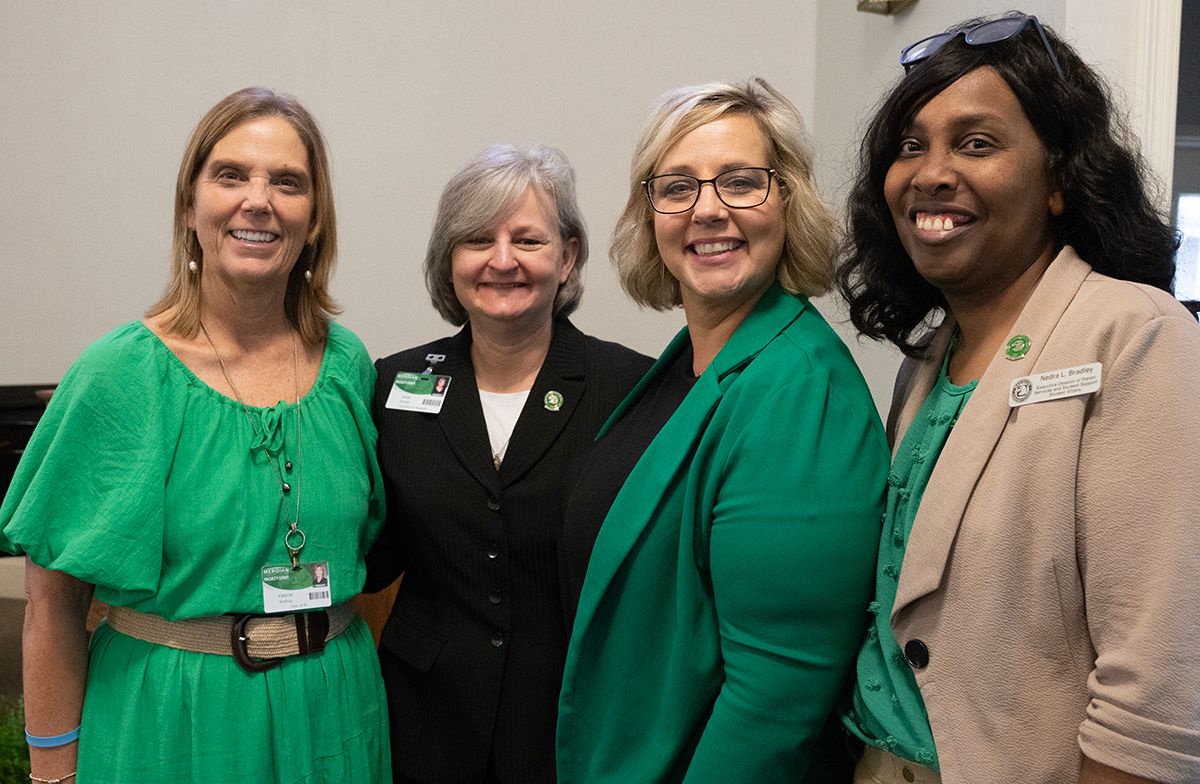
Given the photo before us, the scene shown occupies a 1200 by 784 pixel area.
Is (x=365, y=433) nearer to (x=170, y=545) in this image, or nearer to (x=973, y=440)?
(x=170, y=545)

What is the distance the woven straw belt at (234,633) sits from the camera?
5.73 ft

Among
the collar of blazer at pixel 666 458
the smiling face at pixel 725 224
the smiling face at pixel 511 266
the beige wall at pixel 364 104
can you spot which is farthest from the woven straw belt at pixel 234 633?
the beige wall at pixel 364 104

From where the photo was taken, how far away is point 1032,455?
1199 millimetres

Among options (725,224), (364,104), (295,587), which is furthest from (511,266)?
(364,104)

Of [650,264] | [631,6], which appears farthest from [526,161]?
[631,6]

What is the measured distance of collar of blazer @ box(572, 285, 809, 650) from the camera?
1.54 meters

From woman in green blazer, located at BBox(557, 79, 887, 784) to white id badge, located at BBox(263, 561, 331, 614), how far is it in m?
0.46

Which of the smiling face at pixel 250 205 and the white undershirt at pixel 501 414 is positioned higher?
the smiling face at pixel 250 205

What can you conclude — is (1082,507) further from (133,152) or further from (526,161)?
(133,152)

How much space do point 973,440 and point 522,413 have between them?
998 millimetres

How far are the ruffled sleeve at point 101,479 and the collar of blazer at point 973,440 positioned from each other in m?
1.25

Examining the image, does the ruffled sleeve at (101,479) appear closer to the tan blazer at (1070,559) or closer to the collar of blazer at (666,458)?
the collar of blazer at (666,458)

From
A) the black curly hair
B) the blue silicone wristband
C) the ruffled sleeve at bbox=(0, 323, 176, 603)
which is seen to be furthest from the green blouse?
the blue silicone wristband

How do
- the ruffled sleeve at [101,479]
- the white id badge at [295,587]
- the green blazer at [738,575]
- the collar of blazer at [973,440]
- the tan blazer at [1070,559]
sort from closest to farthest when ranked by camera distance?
the tan blazer at [1070,559] < the collar of blazer at [973,440] < the green blazer at [738,575] < the ruffled sleeve at [101,479] < the white id badge at [295,587]
